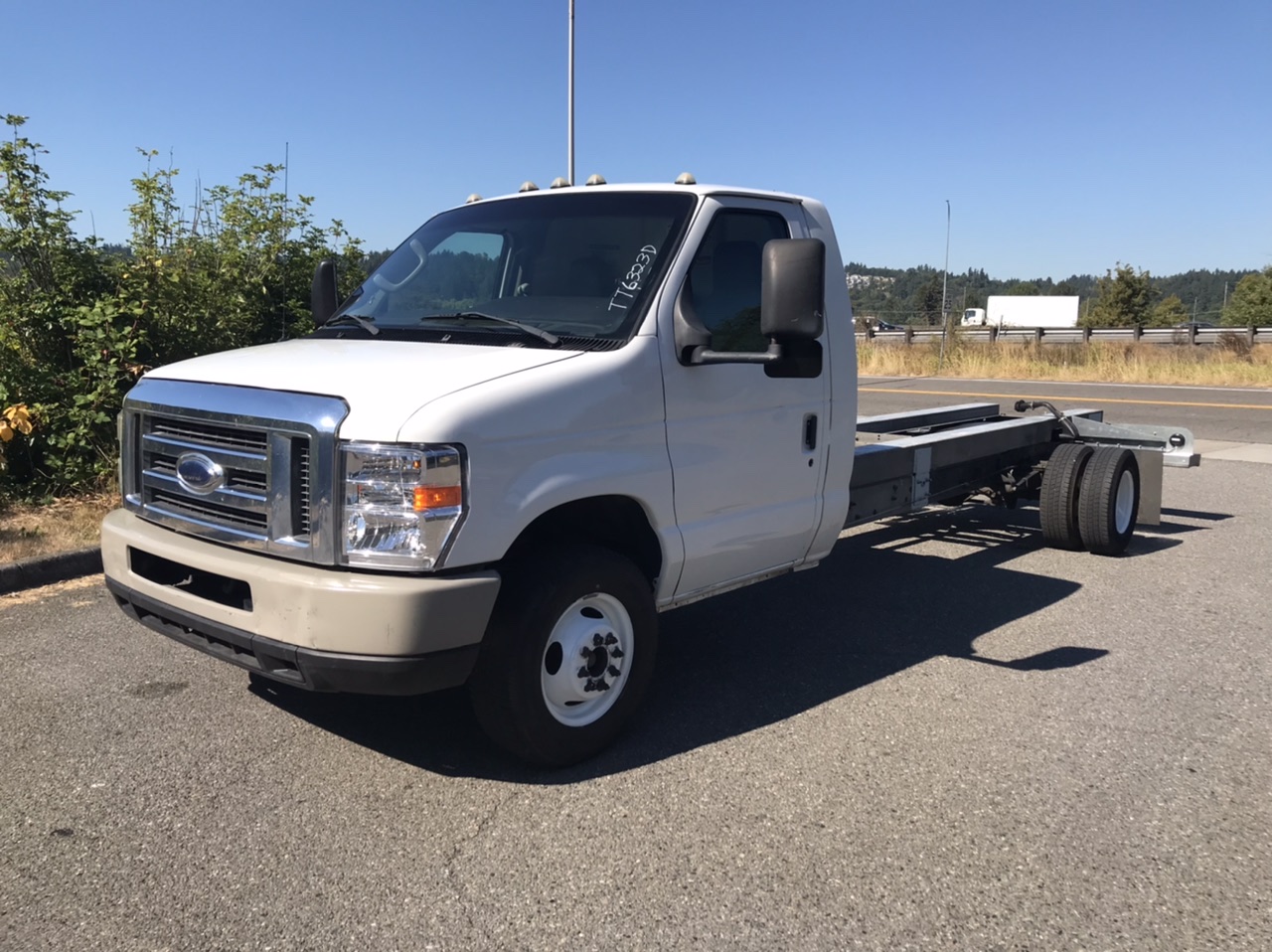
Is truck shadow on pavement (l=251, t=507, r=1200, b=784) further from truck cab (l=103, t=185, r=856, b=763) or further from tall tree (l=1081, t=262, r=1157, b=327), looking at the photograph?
tall tree (l=1081, t=262, r=1157, b=327)

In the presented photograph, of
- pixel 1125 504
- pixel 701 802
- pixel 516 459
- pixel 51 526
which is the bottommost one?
A: pixel 701 802

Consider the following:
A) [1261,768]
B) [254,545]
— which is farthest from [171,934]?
[1261,768]

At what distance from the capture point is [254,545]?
3520 mm

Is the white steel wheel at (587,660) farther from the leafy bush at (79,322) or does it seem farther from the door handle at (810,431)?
the leafy bush at (79,322)

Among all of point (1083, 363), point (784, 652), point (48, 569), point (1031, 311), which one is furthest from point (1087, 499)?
point (1031, 311)

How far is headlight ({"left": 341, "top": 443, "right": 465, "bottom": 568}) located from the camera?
327 centimetres

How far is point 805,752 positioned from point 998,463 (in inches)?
169

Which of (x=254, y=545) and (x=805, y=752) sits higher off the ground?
(x=254, y=545)

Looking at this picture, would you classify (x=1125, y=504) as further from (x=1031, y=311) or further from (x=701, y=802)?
(x=1031, y=311)

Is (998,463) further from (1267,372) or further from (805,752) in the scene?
(1267,372)

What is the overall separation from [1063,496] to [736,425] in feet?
13.2

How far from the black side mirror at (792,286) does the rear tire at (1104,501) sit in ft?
13.9

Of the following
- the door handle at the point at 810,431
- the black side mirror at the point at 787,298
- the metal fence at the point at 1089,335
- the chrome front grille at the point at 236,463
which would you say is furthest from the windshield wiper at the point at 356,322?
the metal fence at the point at 1089,335

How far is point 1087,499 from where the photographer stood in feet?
24.2
